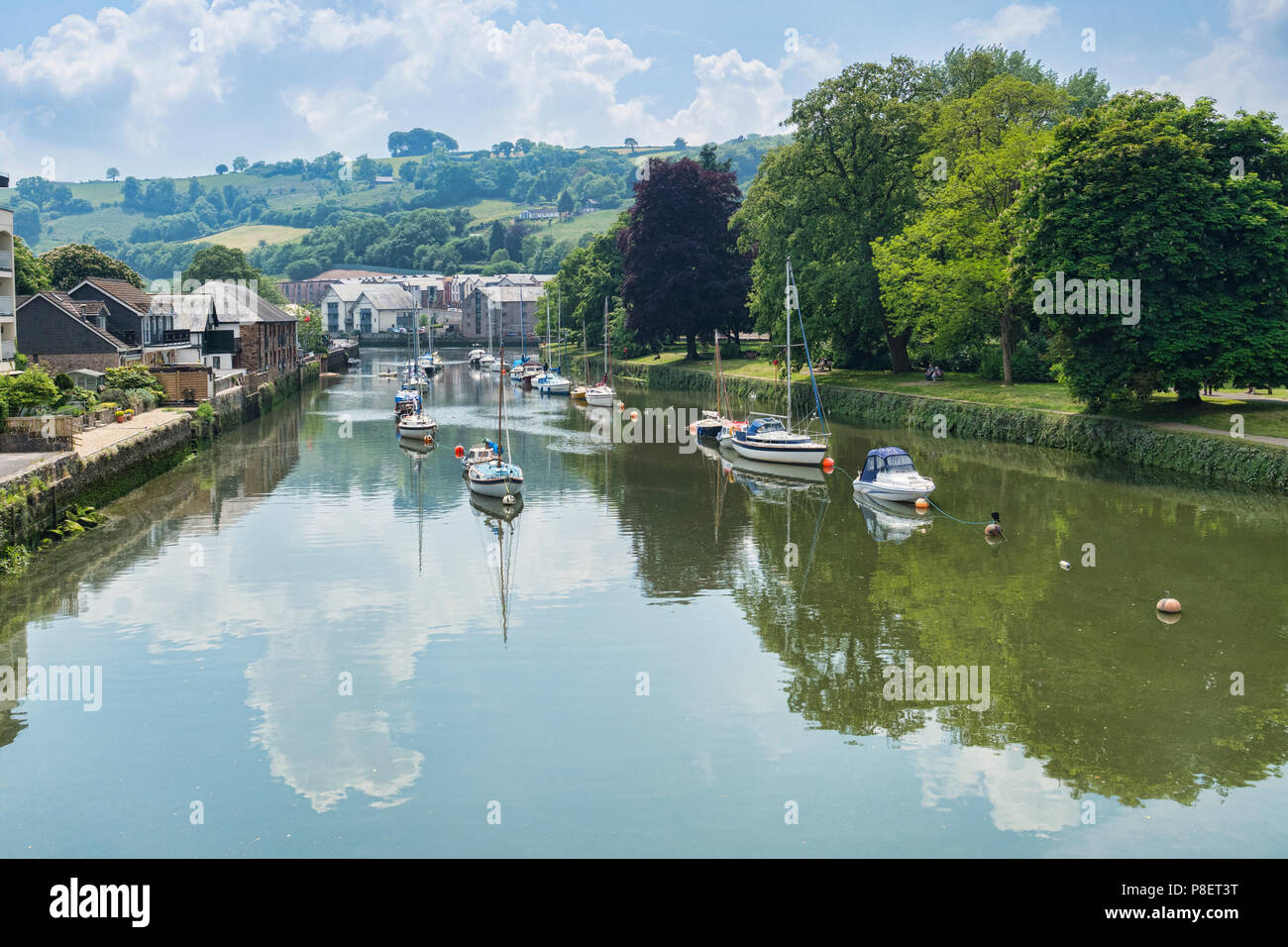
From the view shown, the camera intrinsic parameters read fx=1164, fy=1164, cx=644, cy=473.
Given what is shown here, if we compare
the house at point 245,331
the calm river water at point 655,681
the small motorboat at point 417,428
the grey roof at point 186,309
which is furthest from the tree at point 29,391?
the house at point 245,331

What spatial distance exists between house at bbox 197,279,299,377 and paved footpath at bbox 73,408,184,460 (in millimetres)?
25565

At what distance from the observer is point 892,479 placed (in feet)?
135

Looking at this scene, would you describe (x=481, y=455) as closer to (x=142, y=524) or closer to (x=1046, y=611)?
(x=142, y=524)

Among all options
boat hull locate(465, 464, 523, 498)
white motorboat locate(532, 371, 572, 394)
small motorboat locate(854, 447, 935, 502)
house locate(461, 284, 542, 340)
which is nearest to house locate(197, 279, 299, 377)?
white motorboat locate(532, 371, 572, 394)

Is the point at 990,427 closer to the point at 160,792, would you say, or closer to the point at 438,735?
the point at 438,735

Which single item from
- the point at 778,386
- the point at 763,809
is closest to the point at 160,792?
the point at 763,809

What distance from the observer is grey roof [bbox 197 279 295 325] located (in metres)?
85.1

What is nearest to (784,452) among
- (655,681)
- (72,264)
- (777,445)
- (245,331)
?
(777,445)

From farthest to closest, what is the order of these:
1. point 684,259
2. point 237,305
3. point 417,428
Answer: point 684,259
point 237,305
point 417,428

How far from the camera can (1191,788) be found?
17.5 meters

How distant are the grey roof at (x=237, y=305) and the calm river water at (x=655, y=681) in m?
46.9

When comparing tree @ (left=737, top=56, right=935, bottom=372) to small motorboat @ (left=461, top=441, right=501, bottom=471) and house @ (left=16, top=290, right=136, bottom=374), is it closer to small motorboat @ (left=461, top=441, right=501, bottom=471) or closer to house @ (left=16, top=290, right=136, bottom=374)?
small motorboat @ (left=461, top=441, right=501, bottom=471)

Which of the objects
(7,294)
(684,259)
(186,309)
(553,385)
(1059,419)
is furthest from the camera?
(684,259)

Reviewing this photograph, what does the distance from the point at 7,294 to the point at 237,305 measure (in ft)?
93.1
